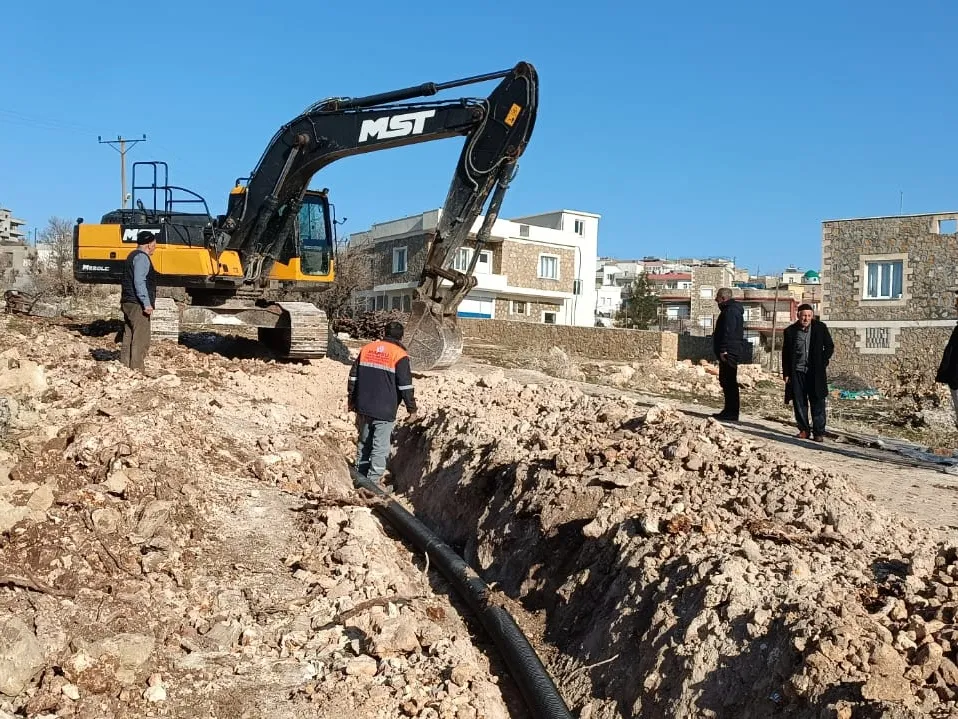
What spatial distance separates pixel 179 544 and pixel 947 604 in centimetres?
528

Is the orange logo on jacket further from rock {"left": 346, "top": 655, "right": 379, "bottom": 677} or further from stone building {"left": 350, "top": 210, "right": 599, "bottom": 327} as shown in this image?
stone building {"left": 350, "top": 210, "right": 599, "bottom": 327}

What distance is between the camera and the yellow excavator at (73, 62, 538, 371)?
495 inches

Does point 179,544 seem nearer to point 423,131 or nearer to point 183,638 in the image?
point 183,638

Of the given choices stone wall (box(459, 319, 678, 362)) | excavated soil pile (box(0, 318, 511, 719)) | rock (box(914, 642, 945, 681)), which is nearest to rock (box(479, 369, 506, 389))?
excavated soil pile (box(0, 318, 511, 719))

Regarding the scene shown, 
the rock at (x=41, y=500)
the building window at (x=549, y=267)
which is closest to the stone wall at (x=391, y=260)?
the building window at (x=549, y=267)

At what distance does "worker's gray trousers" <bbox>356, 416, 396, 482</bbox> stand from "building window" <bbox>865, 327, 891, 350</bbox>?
27581 millimetres

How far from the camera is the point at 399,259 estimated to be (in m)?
47.2

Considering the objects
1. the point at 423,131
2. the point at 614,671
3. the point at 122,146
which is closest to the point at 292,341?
the point at 423,131

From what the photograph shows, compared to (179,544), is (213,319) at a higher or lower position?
higher

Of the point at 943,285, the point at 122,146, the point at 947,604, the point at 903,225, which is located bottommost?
the point at 947,604

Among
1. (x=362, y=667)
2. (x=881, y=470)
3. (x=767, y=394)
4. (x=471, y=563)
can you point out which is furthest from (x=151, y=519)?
(x=767, y=394)

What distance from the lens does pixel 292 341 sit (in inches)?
528

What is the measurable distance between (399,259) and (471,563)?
4026 cm

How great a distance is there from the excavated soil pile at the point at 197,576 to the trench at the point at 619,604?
1.91 ft
